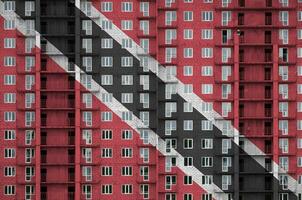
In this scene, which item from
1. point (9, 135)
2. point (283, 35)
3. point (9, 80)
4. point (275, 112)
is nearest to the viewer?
point (275, 112)

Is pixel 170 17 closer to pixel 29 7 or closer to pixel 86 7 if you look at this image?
pixel 86 7

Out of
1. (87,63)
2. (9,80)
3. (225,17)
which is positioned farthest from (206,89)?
(9,80)

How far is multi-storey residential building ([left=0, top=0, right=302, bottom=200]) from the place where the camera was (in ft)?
284

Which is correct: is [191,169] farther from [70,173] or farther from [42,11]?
[42,11]

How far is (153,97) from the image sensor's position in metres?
87.3

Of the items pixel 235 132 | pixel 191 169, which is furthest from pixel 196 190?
pixel 235 132

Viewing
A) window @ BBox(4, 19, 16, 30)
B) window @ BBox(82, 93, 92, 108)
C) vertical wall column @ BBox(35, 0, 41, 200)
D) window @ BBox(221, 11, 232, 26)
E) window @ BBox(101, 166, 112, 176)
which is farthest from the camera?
window @ BBox(221, 11, 232, 26)

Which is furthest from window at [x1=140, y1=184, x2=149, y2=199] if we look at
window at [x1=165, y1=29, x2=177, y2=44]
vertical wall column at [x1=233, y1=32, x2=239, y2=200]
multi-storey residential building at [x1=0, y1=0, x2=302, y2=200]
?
window at [x1=165, y1=29, x2=177, y2=44]

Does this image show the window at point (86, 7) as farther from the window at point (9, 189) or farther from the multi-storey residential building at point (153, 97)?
the window at point (9, 189)

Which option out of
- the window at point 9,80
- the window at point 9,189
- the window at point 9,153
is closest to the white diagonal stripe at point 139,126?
the window at point 9,80

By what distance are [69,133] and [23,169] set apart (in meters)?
6.58

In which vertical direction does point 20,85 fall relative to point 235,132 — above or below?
above

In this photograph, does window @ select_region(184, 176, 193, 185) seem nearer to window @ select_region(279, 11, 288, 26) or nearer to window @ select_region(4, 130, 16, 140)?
window @ select_region(4, 130, 16, 140)

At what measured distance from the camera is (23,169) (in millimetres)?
86562
